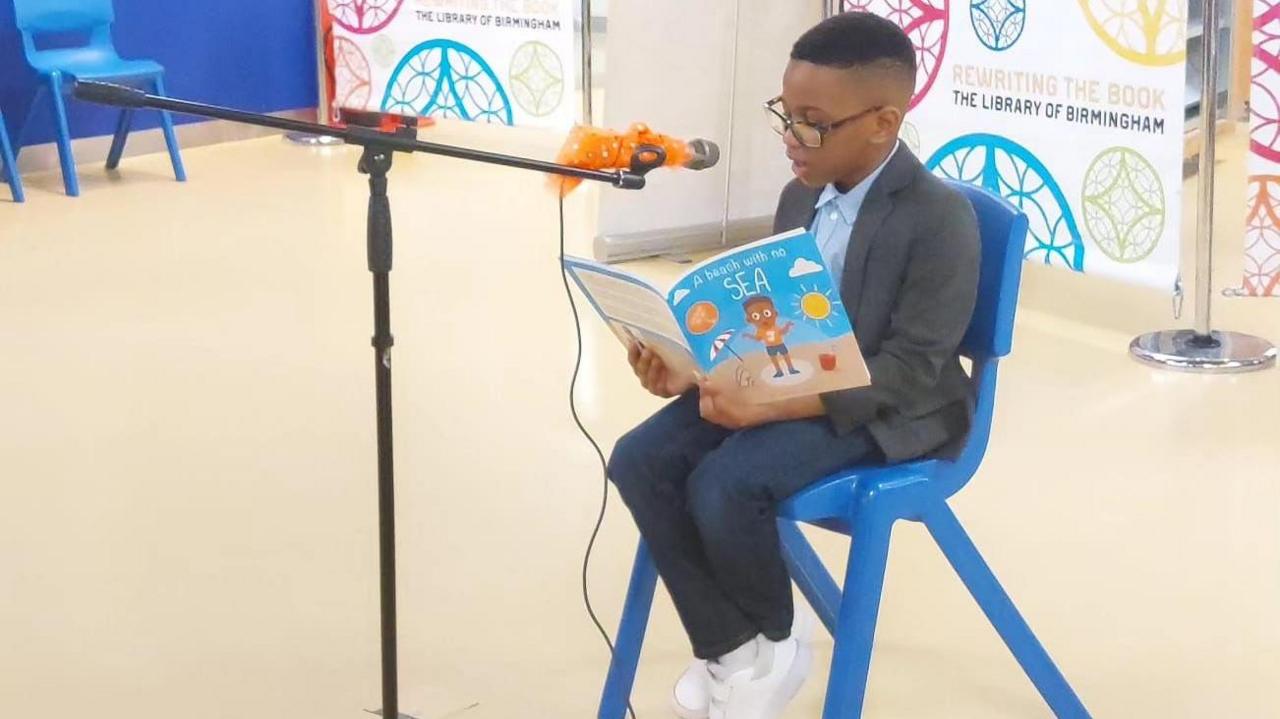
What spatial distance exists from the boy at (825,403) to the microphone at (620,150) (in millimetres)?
174

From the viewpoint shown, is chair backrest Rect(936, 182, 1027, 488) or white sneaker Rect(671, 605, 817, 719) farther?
white sneaker Rect(671, 605, 817, 719)

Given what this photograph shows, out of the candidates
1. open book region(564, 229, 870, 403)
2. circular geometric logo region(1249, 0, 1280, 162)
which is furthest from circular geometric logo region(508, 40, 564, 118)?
open book region(564, 229, 870, 403)

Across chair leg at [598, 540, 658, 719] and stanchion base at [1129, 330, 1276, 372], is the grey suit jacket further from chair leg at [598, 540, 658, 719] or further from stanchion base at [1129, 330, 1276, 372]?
stanchion base at [1129, 330, 1276, 372]

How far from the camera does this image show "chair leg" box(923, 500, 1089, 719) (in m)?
1.90

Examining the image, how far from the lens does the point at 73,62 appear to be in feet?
18.0

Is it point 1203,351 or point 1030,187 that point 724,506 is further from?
point 1030,187

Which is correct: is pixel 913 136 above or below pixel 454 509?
above

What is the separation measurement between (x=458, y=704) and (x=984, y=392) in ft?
2.81

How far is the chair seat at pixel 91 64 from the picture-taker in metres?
5.41

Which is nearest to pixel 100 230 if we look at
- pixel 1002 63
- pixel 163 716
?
pixel 1002 63

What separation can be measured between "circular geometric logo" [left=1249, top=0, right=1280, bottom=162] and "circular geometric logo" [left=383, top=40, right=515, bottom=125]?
2.57 metres

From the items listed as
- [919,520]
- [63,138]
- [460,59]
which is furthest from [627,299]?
[63,138]

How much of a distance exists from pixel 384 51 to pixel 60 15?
1.11 meters

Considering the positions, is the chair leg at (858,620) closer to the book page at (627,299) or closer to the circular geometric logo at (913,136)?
the book page at (627,299)
